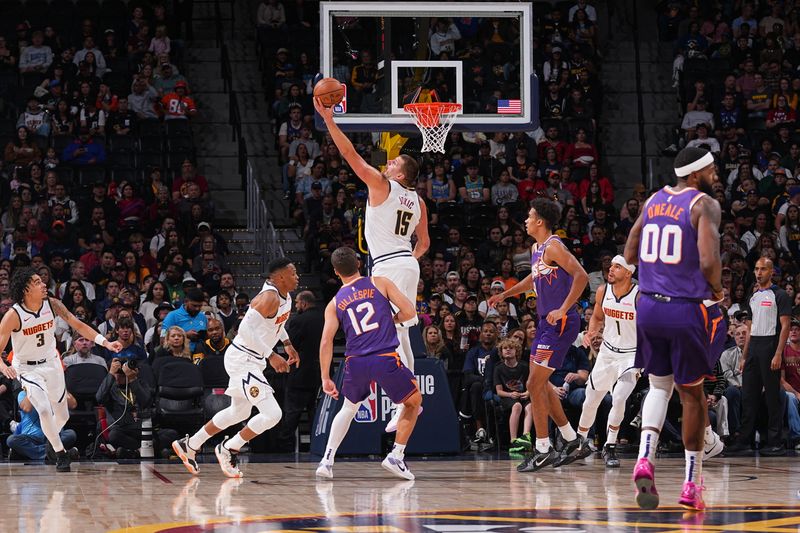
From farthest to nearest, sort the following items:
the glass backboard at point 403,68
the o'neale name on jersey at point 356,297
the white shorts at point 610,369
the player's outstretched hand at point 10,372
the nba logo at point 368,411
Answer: the nba logo at point 368,411, the glass backboard at point 403,68, the white shorts at point 610,369, the player's outstretched hand at point 10,372, the o'neale name on jersey at point 356,297

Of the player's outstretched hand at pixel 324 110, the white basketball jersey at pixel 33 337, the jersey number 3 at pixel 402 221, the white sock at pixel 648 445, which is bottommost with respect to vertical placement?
the white sock at pixel 648 445

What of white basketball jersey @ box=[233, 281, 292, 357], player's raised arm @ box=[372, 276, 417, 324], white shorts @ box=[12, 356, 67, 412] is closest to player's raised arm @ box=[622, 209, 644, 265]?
player's raised arm @ box=[372, 276, 417, 324]

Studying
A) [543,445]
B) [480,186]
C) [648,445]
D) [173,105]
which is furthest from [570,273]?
[173,105]

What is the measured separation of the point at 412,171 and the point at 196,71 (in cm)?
1245

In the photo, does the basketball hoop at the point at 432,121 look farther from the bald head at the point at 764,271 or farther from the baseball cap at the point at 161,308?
the baseball cap at the point at 161,308

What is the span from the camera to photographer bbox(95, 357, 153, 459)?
1340 centimetres

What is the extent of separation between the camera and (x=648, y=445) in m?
7.25

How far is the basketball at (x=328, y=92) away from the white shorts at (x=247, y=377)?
2.41 metres

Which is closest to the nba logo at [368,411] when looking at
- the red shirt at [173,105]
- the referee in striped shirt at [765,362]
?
the referee in striped shirt at [765,362]

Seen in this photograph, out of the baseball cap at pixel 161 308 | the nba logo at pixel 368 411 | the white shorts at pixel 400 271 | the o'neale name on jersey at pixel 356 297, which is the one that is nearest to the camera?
the o'neale name on jersey at pixel 356 297

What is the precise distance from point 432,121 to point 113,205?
25.1 ft

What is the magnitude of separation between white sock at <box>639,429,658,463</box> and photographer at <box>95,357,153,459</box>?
753cm

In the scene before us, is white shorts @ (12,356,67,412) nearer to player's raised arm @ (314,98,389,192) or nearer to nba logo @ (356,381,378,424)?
nba logo @ (356,381,378,424)

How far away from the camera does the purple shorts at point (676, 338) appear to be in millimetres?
7207
